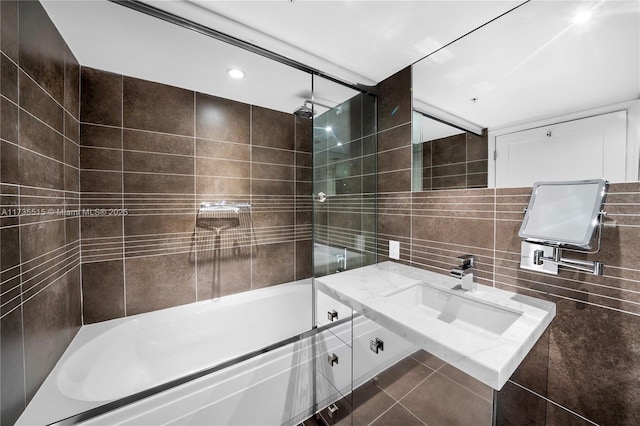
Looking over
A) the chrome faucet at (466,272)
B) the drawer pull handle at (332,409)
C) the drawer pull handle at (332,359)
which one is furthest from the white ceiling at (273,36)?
the drawer pull handle at (332,409)

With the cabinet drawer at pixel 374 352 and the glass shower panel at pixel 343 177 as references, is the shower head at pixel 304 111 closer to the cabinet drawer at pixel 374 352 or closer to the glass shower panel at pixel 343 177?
the glass shower panel at pixel 343 177

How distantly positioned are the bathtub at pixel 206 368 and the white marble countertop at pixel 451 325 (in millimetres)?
118

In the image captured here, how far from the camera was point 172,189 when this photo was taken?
6.38 ft

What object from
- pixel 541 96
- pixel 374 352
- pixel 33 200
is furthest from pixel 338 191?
pixel 33 200

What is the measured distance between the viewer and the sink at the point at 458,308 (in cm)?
100

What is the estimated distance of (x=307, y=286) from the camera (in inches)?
98.2

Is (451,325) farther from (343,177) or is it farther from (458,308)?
(343,177)

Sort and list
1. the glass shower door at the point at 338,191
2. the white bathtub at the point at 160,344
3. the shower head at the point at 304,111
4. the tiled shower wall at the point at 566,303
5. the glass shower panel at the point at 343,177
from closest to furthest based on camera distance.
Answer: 1. the tiled shower wall at the point at 566,303
2. the white bathtub at the point at 160,344
3. the glass shower door at the point at 338,191
4. the glass shower panel at the point at 343,177
5. the shower head at the point at 304,111

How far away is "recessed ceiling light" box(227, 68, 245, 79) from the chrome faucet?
1880mm

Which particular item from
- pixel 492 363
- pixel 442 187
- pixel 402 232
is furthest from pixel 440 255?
pixel 492 363

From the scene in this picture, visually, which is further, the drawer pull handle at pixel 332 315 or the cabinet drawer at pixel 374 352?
the drawer pull handle at pixel 332 315

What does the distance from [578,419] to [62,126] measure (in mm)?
2846

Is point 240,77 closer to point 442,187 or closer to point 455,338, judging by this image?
point 442,187

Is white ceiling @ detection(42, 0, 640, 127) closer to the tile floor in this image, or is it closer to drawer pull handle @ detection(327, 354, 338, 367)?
the tile floor
